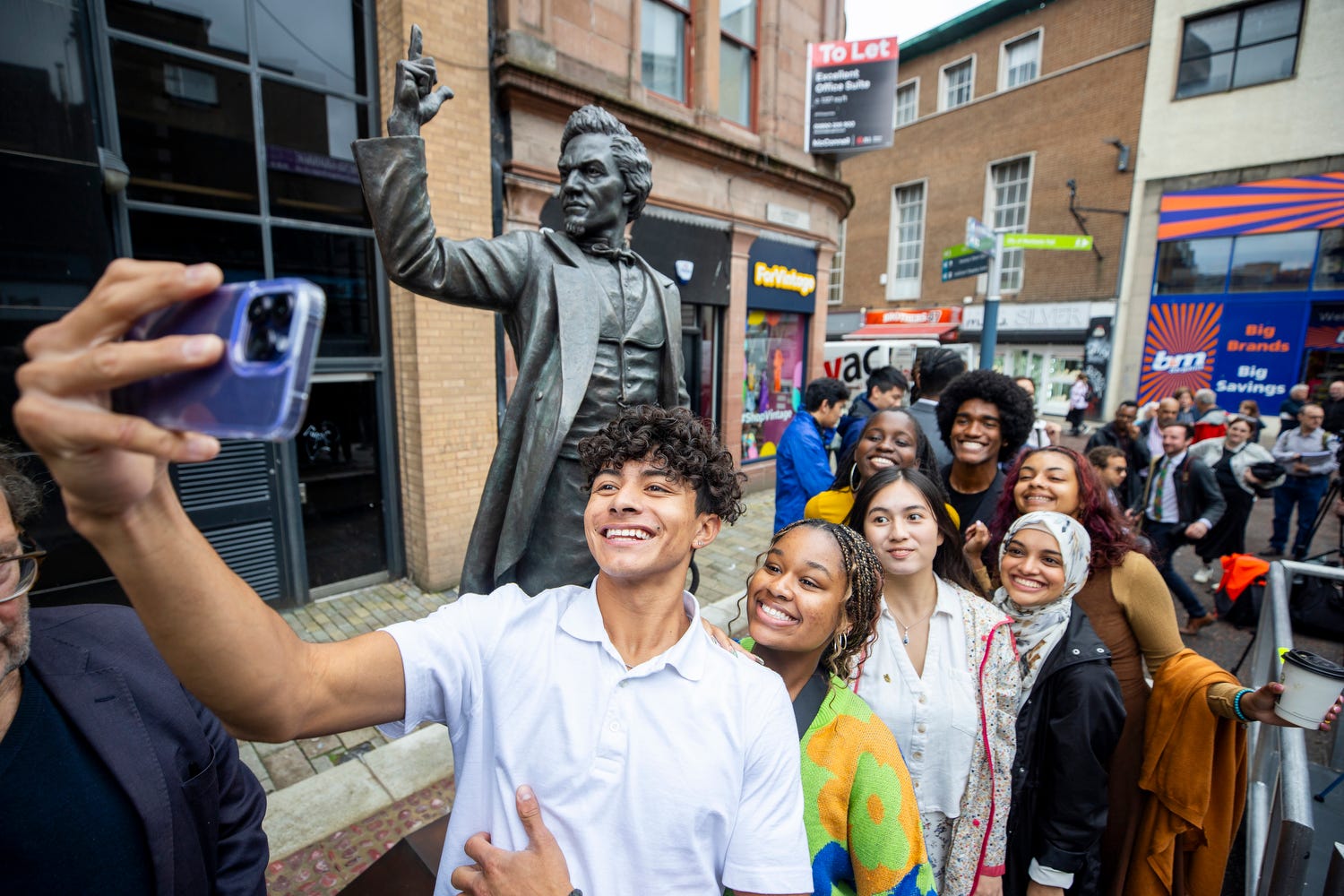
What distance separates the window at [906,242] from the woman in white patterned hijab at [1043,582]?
23.2 meters

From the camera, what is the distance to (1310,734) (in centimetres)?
395

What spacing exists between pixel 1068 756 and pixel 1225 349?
2018 cm

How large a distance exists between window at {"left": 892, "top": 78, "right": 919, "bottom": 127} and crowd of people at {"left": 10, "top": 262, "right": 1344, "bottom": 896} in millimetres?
25207

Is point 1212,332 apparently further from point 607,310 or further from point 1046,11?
point 607,310

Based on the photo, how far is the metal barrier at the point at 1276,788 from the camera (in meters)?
1.73

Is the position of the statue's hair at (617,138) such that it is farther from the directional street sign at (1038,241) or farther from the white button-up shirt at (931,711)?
the directional street sign at (1038,241)

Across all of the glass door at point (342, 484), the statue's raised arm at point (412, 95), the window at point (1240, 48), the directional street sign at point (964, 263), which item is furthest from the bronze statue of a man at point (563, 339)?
the window at point (1240, 48)

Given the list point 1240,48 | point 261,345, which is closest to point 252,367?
point 261,345

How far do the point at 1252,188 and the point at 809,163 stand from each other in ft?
46.3

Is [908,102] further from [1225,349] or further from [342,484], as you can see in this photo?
[342,484]

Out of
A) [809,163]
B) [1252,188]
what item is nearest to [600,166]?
[809,163]

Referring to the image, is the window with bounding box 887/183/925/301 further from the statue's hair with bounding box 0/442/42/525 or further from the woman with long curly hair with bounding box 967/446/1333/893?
the statue's hair with bounding box 0/442/42/525

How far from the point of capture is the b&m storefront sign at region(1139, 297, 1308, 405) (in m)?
15.7

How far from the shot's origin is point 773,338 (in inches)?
384
